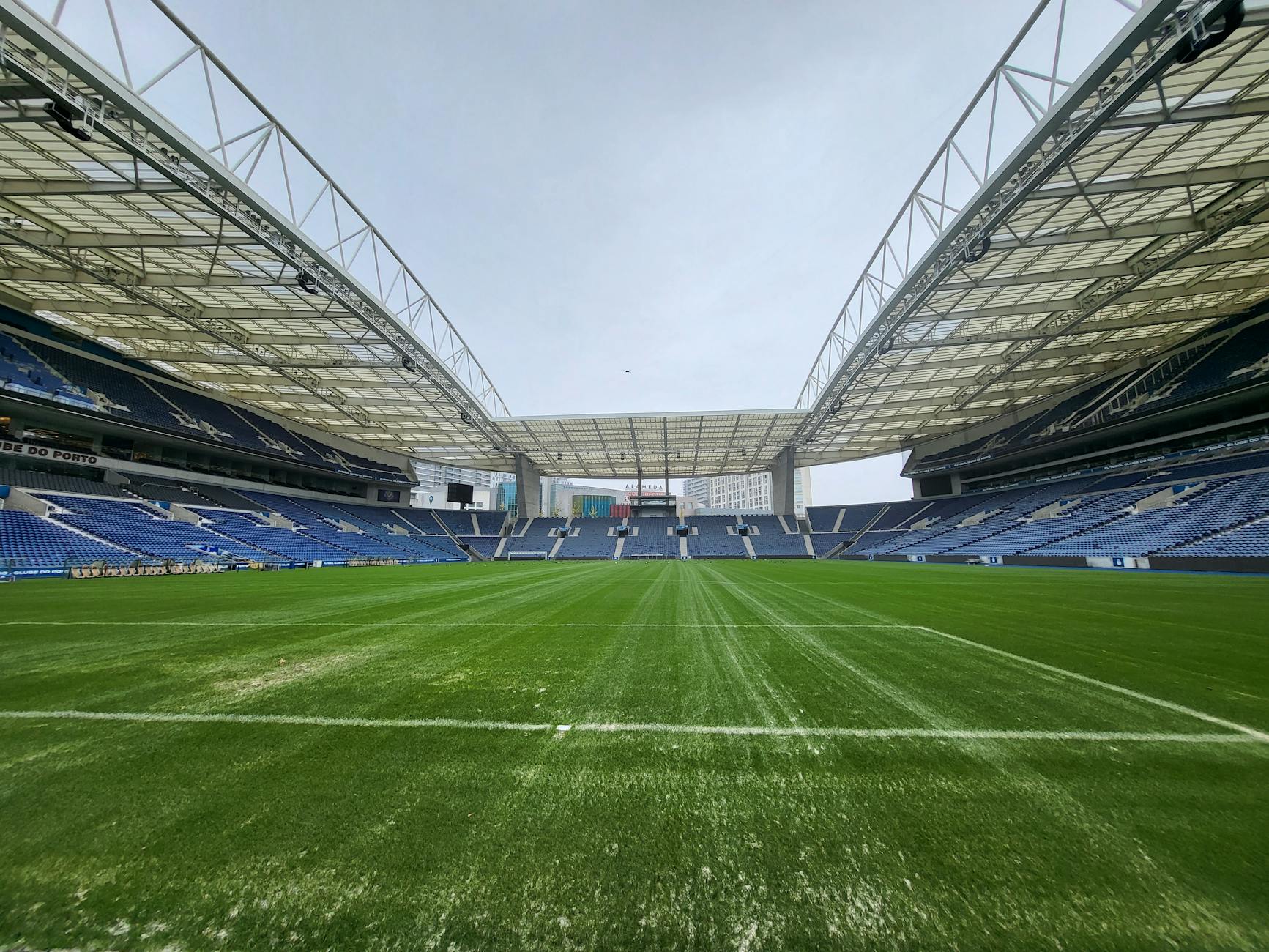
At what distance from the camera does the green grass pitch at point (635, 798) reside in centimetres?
136

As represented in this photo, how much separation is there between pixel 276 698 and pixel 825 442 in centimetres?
4084

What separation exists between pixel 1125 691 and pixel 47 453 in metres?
37.4

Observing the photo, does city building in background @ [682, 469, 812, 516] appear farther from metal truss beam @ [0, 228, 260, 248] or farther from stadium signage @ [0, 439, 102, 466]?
metal truss beam @ [0, 228, 260, 248]

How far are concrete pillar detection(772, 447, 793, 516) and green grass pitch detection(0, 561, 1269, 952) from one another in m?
37.2

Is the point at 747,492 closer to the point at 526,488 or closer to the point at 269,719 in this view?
the point at 526,488

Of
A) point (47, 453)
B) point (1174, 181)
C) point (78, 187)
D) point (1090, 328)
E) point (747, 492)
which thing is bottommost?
point (47, 453)

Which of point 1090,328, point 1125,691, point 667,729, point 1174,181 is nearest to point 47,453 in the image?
point 667,729

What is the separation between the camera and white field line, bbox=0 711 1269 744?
8.79 feet

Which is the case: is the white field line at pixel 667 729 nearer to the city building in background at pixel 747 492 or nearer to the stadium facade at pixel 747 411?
the stadium facade at pixel 747 411

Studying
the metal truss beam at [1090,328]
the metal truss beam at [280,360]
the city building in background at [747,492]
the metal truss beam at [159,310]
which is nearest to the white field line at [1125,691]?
the metal truss beam at [1090,328]

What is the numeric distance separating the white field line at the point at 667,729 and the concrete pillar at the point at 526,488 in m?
39.6

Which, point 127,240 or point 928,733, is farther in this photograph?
point 127,240

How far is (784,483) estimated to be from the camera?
42438mm

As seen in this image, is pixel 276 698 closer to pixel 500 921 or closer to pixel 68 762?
pixel 68 762
